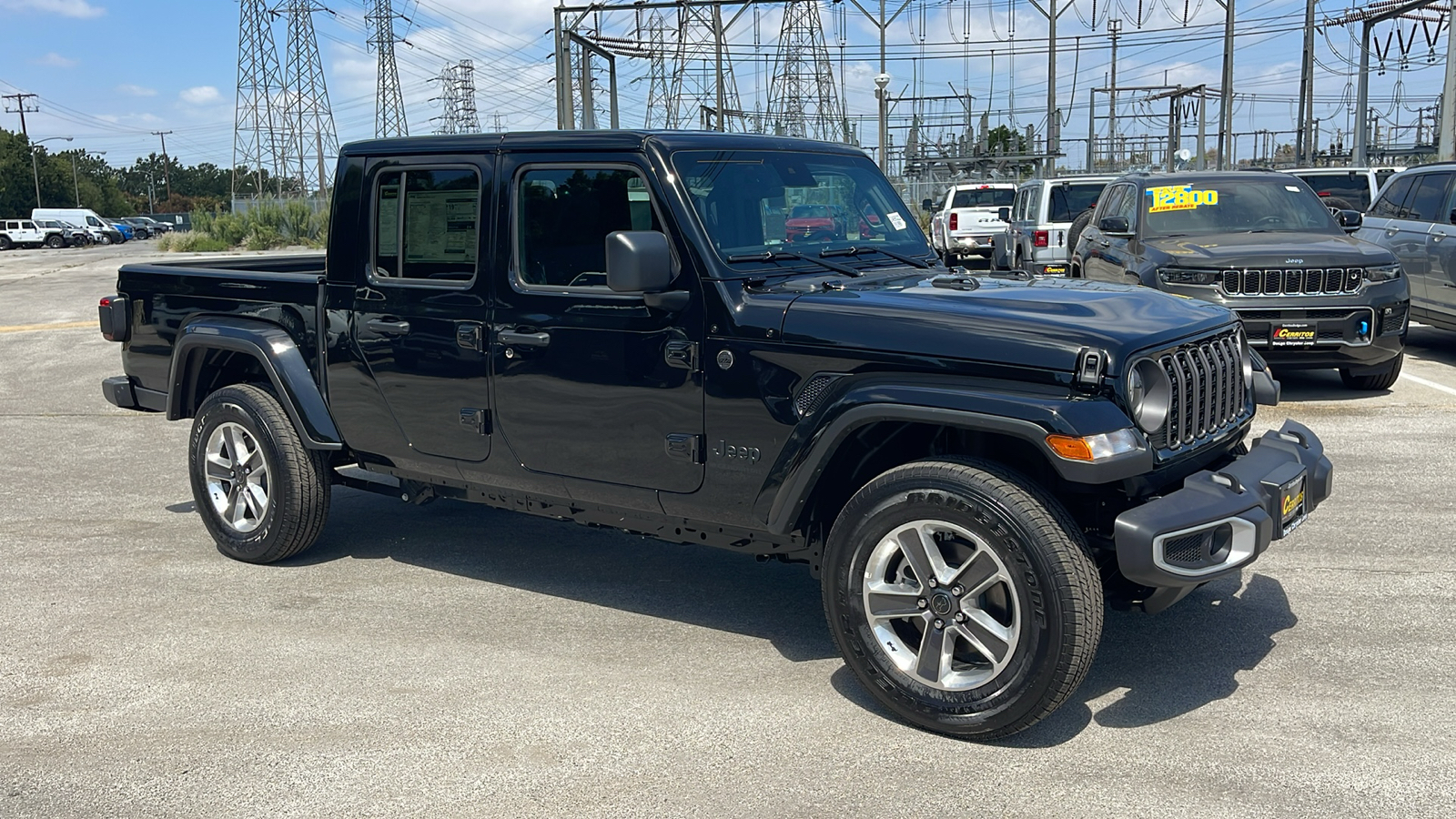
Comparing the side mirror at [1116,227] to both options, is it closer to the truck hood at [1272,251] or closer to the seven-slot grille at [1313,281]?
the truck hood at [1272,251]

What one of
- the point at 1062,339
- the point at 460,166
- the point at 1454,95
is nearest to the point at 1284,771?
the point at 1062,339

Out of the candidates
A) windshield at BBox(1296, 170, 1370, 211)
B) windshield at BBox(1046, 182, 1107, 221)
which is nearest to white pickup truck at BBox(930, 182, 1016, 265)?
windshield at BBox(1046, 182, 1107, 221)

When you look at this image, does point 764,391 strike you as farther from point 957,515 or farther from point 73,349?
point 73,349

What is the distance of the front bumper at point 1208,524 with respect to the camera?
Result: 3.77m

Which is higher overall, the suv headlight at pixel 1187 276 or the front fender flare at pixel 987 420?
the suv headlight at pixel 1187 276

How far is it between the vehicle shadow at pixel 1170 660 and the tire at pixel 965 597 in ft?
0.67

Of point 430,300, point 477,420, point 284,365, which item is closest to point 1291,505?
point 477,420

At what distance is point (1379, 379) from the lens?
1031 cm

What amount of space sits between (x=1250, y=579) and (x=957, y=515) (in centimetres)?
230

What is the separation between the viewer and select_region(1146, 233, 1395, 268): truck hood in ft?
32.4

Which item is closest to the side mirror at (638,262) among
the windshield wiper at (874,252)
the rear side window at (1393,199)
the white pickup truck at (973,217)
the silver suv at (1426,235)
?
the windshield wiper at (874,252)

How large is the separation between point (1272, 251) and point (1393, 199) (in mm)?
4250

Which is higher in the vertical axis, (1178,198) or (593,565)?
(1178,198)

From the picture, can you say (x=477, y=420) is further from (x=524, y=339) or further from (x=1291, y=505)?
(x=1291, y=505)
